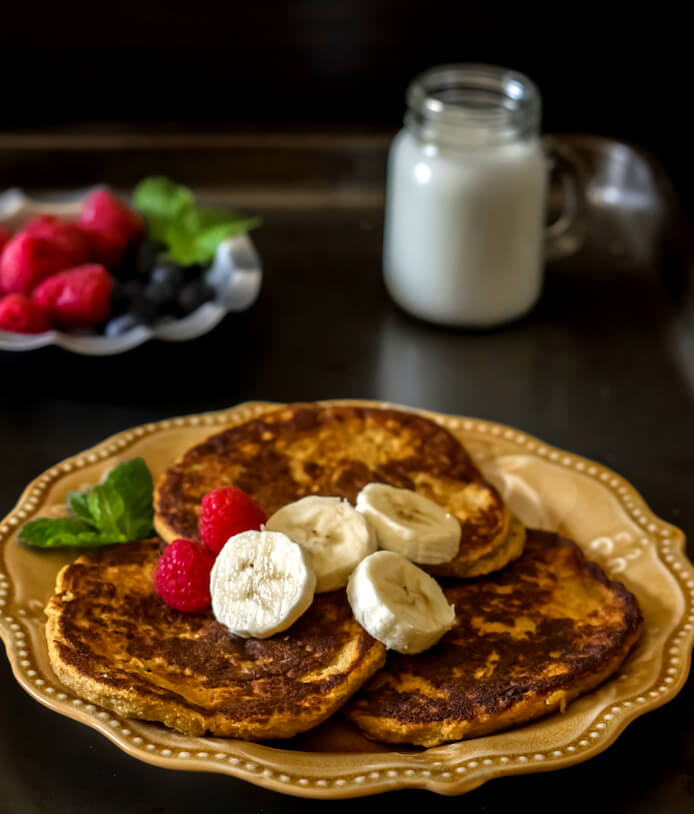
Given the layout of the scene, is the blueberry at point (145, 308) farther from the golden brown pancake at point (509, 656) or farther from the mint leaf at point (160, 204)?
the golden brown pancake at point (509, 656)

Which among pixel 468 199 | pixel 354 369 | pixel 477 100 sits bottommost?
pixel 354 369

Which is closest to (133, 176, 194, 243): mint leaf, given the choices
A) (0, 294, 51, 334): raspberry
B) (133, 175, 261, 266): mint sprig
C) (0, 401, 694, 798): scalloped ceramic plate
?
(133, 175, 261, 266): mint sprig

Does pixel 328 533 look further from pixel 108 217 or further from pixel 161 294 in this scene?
pixel 108 217

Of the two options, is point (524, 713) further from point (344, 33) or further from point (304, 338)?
point (344, 33)

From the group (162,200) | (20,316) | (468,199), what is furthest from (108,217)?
(468,199)

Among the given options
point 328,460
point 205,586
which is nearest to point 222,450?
point 328,460

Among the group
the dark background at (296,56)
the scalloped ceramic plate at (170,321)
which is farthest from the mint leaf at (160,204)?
the dark background at (296,56)
